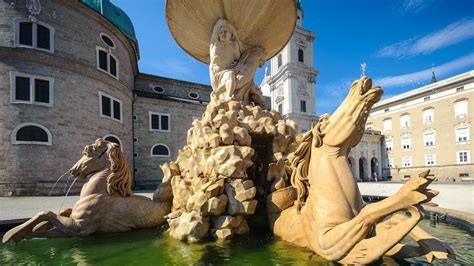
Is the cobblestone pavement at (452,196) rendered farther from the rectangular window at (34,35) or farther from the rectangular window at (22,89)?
the rectangular window at (34,35)

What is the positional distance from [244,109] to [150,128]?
66.1ft

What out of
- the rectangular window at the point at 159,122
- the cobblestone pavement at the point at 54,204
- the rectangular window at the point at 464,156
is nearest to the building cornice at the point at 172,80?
the rectangular window at the point at 159,122

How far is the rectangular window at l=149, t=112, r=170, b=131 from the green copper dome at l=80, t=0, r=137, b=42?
7880mm

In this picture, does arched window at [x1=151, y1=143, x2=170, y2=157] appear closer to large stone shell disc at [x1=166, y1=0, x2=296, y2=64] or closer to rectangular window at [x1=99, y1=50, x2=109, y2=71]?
rectangular window at [x1=99, y1=50, x2=109, y2=71]

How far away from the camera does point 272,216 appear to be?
15.0ft

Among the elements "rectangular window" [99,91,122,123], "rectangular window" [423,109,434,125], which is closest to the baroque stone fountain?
"rectangular window" [99,91,122,123]

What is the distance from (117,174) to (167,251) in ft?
6.69

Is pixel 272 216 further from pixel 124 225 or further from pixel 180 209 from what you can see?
pixel 124 225

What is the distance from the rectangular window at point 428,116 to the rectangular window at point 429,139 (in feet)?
5.52

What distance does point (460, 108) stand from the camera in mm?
32406

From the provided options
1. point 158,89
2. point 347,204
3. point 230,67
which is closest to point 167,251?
point 347,204

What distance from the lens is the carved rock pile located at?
435 cm

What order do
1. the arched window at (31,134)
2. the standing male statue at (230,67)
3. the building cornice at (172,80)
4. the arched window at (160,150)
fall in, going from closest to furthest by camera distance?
the standing male statue at (230,67), the arched window at (31,134), the arched window at (160,150), the building cornice at (172,80)

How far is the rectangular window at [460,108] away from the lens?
3193 cm
